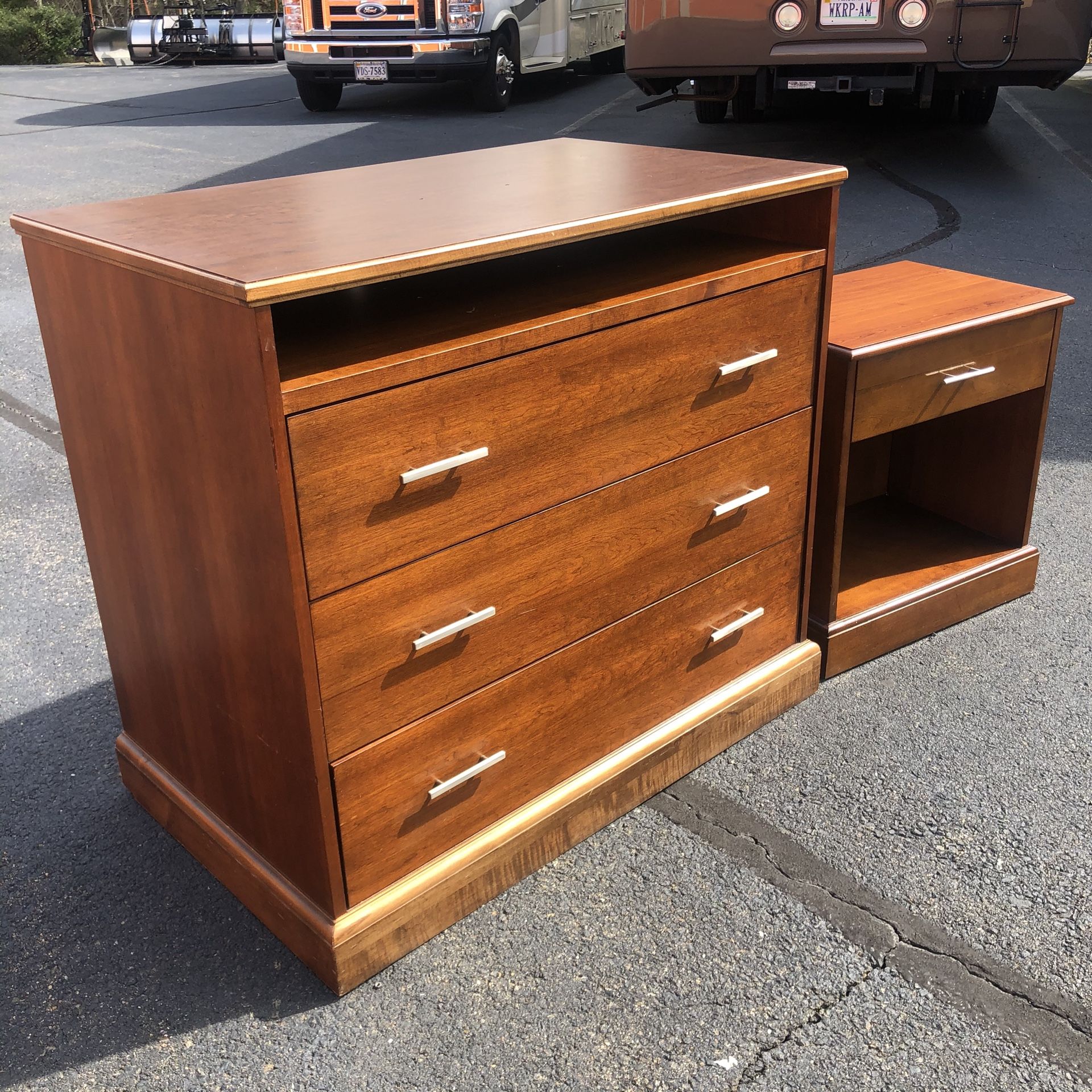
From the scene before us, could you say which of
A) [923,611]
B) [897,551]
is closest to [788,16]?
[897,551]

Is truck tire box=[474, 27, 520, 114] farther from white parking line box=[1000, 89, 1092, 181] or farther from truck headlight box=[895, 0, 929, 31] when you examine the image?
truck headlight box=[895, 0, 929, 31]

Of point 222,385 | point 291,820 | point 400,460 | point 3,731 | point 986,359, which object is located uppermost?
point 222,385

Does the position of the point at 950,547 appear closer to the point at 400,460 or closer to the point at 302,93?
the point at 400,460

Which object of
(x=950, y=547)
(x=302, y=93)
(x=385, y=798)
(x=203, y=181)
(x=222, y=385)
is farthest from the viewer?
(x=302, y=93)

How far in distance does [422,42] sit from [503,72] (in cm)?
94

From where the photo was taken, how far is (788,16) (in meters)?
6.00

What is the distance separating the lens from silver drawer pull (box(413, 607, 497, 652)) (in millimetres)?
1599

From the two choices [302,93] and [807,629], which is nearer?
[807,629]

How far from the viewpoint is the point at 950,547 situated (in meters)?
2.74

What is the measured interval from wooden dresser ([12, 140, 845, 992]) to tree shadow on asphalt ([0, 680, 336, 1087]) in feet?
0.20

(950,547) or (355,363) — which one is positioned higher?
(355,363)

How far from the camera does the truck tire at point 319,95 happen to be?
10070 mm

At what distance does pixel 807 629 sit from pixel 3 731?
1723 mm

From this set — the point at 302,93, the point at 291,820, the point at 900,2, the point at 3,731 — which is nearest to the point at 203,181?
the point at 302,93
